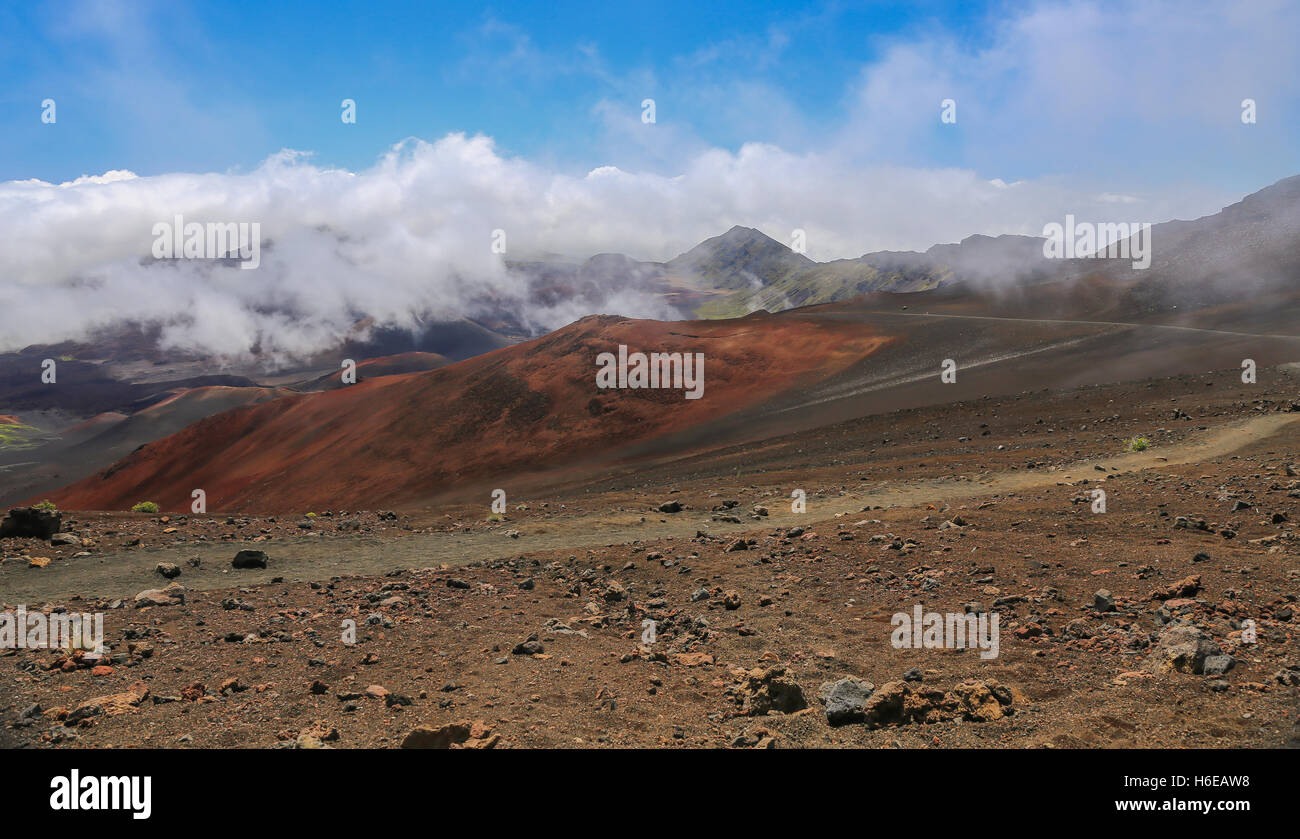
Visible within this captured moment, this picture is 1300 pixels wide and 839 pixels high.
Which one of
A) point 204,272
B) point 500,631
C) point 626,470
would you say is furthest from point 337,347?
point 500,631

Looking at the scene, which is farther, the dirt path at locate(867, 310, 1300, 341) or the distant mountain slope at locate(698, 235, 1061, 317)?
the distant mountain slope at locate(698, 235, 1061, 317)

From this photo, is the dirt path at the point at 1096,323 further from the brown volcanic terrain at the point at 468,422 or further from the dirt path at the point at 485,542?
the dirt path at the point at 485,542

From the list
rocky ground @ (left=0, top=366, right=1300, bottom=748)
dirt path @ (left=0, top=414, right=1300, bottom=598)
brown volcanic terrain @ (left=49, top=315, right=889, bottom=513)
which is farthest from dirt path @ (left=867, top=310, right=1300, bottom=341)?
rocky ground @ (left=0, top=366, right=1300, bottom=748)

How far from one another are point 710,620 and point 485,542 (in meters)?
7.47

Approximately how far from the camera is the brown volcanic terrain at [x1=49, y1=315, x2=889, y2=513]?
131ft

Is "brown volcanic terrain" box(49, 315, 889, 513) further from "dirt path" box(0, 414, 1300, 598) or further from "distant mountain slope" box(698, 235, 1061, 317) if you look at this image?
"distant mountain slope" box(698, 235, 1061, 317)

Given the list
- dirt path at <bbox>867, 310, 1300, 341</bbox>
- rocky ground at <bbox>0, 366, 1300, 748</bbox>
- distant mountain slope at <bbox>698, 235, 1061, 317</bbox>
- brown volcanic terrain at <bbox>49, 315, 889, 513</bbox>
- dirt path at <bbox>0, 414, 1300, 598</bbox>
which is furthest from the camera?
distant mountain slope at <bbox>698, 235, 1061, 317</bbox>

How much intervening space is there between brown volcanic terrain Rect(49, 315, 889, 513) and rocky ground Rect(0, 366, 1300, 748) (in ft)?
74.3

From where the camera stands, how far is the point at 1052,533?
1122cm

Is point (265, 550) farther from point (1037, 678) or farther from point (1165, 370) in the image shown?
point (1165, 370)

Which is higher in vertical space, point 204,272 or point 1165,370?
point 204,272

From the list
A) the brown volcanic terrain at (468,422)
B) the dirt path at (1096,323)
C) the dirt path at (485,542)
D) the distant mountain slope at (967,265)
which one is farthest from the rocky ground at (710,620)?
the distant mountain slope at (967,265)

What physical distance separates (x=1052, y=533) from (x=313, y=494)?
3855 cm

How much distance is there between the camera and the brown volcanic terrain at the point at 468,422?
4003 centimetres
